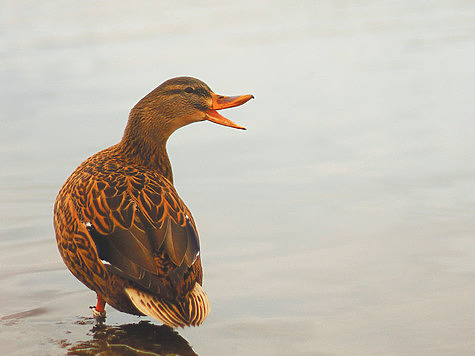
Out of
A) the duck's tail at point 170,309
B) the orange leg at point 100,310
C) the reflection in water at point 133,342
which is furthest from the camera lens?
the orange leg at point 100,310

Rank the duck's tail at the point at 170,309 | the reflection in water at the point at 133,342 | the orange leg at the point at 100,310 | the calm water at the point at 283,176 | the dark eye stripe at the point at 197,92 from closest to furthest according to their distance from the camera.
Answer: the duck's tail at the point at 170,309, the reflection in water at the point at 133,342, the calm water at the point at 283,176, the orange leg at the point at 100,310, the dark eye stripe at the point at 197,92

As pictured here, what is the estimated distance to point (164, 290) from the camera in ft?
12.3

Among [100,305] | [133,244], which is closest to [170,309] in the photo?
[133,244]

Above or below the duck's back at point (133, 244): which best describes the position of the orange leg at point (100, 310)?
below

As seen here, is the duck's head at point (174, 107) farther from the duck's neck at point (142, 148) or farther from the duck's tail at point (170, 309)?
the duck's tail at point (170, 309)

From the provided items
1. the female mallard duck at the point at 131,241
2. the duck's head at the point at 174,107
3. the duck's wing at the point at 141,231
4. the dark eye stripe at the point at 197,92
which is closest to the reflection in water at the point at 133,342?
the female mallard duck at the point at 131,241

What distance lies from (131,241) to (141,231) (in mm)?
76

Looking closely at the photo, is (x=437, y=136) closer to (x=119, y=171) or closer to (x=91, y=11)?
(x=119, y=171)

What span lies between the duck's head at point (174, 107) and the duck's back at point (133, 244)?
0.48m

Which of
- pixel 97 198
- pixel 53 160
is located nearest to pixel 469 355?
pixel 97 198

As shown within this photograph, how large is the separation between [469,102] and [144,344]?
510 centimetres

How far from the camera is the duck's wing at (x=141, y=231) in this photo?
12.4 ft

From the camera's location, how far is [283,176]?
6.45m

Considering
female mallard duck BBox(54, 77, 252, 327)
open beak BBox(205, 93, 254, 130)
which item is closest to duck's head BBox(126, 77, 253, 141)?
open beak BBox(205, 93, 254, 130)
